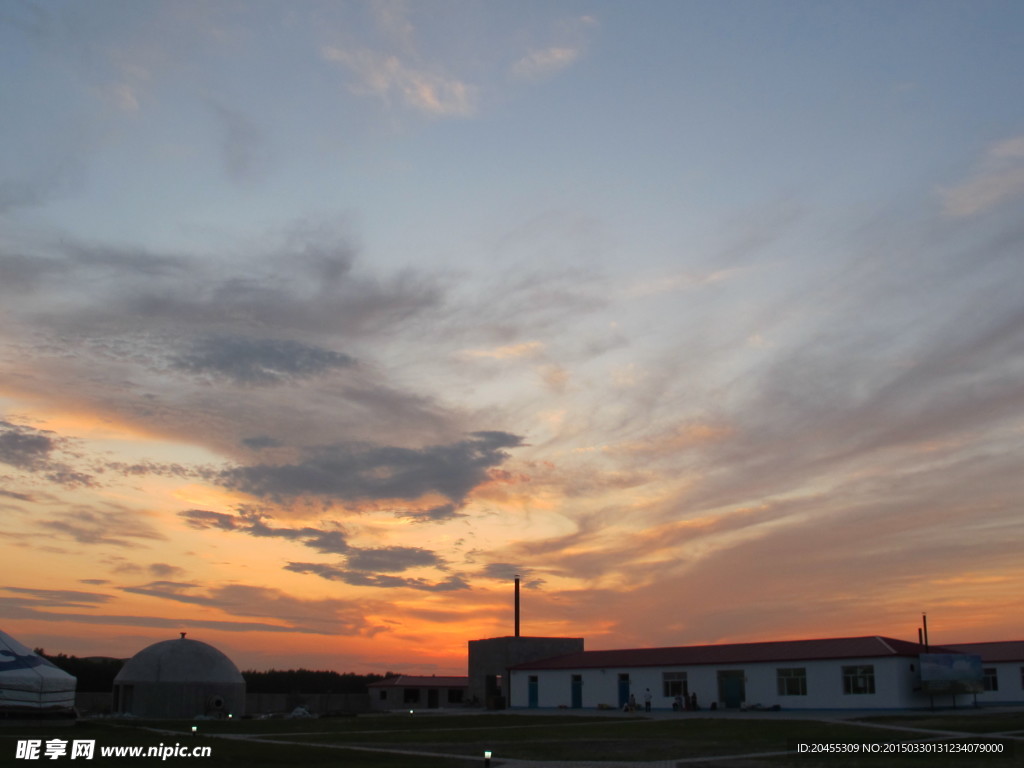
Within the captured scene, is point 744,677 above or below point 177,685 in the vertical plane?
above

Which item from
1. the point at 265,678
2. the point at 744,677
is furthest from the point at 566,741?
the point at 265,678

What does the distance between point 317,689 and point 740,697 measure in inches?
3048

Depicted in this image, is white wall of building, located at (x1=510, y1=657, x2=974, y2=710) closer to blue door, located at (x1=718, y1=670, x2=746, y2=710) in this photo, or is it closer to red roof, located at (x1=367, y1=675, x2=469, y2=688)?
blue door, located at (x1=718, y1=670, x2=746, y2=710)

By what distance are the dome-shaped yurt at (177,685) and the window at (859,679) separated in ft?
136

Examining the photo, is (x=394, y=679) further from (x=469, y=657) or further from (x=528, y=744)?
(x=528, y=744)

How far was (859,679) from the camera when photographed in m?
53.8

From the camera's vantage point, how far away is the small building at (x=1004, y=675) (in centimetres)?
5966

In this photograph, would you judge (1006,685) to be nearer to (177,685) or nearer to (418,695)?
(418,695)

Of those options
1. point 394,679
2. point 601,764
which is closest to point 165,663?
point 394,679

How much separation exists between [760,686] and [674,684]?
7.16m

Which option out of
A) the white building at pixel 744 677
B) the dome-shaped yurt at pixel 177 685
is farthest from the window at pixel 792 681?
the dome-shaped yurt at pixel 177 685

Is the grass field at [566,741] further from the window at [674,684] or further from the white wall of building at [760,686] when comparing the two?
the window at [674,684]

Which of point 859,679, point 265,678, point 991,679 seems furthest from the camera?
point 265,678

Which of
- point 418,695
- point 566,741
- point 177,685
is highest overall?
point 177,685
